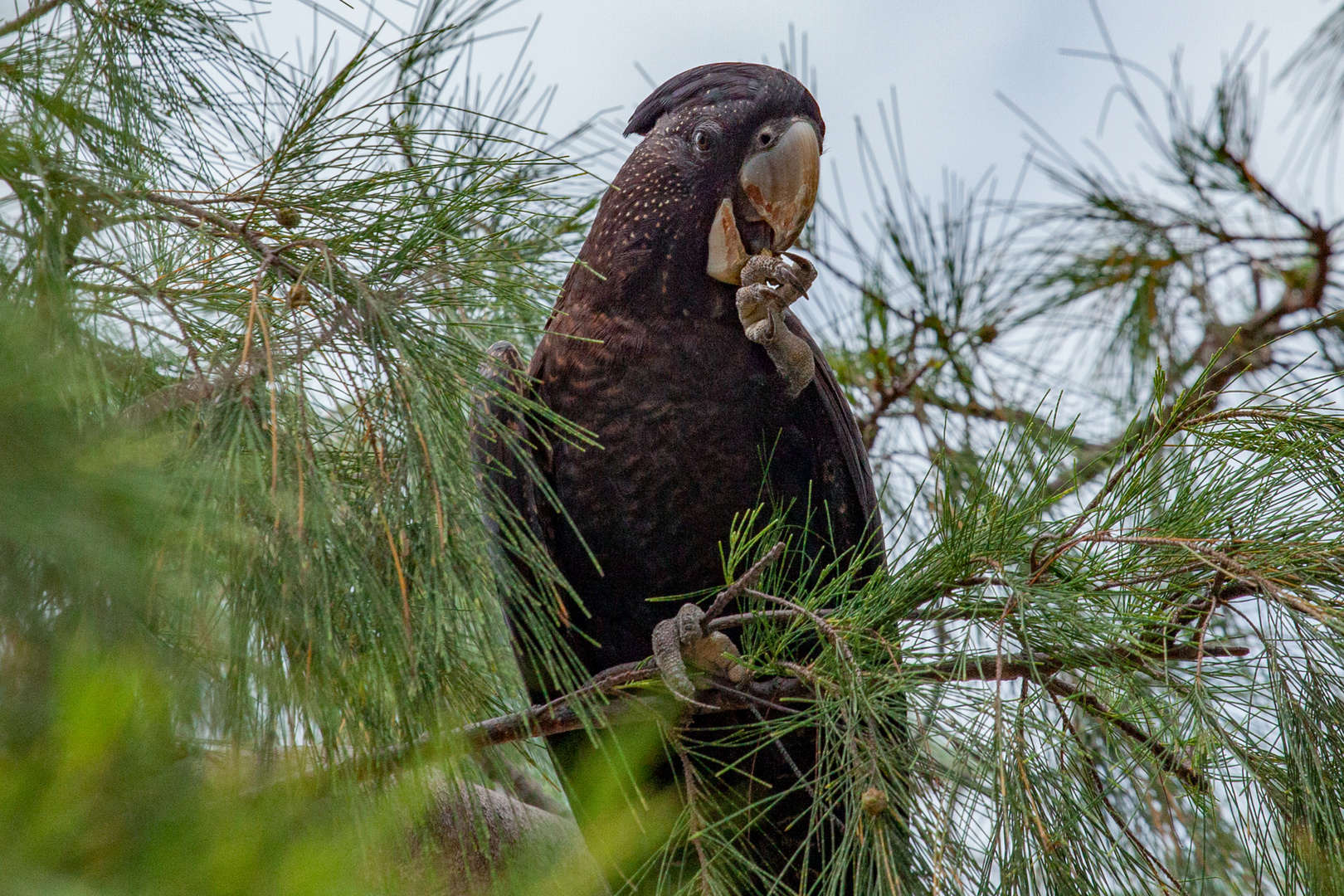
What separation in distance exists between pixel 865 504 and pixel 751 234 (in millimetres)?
543

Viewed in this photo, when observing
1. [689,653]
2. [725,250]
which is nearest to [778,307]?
[725,250]

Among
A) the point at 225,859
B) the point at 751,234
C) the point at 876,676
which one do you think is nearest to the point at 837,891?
the point at 876,676

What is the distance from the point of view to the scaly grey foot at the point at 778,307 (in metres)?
1.73

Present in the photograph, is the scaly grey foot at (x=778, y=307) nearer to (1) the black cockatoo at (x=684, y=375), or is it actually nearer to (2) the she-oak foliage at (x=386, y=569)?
(1) the black cockatoo at (x=684, y=375)

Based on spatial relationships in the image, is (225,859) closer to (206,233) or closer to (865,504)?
(206,233)

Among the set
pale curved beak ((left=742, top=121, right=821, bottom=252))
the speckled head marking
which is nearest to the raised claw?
the speckled head marking

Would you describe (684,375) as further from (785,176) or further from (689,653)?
(689,653)

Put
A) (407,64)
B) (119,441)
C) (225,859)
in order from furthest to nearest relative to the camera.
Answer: (407,64) < (119,441) < (225,859)

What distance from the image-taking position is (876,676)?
114 cm

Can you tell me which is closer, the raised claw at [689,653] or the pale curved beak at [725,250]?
the raised claw at [689,653]

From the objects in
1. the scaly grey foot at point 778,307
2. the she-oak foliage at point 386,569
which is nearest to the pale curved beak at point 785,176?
the scaly grey foot at point 778,307

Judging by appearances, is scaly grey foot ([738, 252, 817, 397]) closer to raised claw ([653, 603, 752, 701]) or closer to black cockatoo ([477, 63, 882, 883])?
black cockatoo ([477, 63, 882, 883])

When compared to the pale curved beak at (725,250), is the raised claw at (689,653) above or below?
below

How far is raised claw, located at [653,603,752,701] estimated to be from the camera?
4.42 ft
